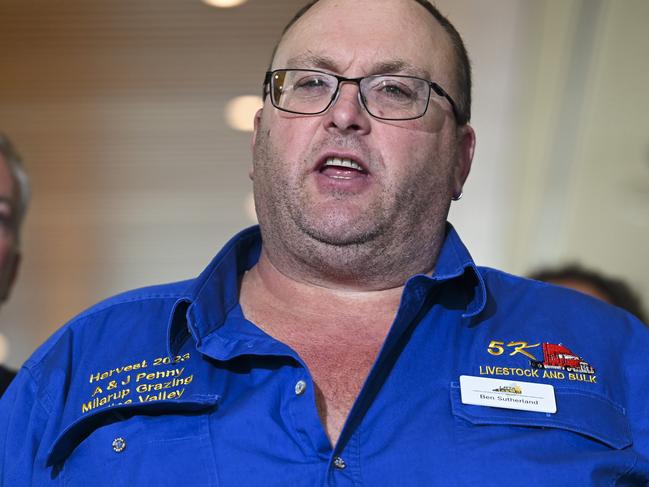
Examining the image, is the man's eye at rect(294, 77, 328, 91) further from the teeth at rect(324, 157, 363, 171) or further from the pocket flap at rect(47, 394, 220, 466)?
the pocket flap at rect(47, 394, 220, 466)

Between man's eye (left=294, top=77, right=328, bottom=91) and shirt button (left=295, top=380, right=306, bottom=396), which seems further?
man's eye (left=294, top=77, right=328, bottom=91)

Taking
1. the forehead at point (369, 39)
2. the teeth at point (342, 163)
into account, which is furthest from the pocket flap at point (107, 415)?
the forehead at point (369, 39)

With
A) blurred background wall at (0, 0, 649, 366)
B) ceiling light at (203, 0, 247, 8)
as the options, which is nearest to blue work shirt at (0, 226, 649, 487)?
blurred background wall at (0, 0, 649, 366)

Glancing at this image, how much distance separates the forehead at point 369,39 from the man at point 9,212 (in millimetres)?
1338

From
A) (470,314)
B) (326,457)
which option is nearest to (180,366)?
(326,457)

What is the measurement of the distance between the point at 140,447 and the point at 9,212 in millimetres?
1716

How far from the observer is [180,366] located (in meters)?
1.61

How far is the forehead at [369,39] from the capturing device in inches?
71.9

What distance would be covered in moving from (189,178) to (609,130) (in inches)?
60.2

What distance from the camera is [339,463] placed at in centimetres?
147

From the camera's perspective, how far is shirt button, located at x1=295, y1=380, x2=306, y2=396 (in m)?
1.53

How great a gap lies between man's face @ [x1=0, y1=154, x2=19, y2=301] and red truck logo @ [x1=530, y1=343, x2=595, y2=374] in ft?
6.09

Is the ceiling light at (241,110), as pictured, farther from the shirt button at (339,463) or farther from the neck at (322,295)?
the shirt button at (339,463)

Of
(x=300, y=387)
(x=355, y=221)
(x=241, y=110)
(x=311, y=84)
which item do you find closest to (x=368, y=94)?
(x=311, y=84)
